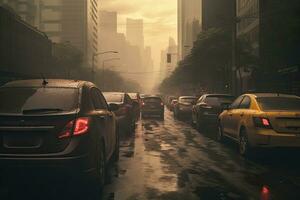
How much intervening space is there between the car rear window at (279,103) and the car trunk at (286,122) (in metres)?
0.54

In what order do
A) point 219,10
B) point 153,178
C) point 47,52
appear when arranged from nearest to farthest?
point 153,178
point 47,52
point 219,10

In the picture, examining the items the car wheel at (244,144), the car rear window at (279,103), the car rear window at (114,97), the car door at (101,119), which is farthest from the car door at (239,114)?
the car rear window at (114,97)

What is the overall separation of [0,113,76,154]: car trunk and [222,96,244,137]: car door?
7.25m

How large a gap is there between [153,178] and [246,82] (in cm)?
5579

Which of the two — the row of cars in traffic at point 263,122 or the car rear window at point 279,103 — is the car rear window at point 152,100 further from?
the car rear window at point 279,103

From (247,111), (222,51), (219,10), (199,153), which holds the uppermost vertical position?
(219,10)

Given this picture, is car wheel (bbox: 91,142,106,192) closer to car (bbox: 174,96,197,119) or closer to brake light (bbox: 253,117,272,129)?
brake light (bbox: 253,117,272,129)

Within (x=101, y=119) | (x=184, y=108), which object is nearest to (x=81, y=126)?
(x=101, y=119)

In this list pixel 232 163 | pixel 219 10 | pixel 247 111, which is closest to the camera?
pixel 232 163

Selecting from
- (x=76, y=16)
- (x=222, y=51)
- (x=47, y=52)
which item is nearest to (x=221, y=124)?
(x=222, y=51)

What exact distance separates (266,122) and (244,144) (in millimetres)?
1170

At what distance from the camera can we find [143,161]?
10969 mm

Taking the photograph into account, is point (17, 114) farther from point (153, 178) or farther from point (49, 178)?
point (153, 178)

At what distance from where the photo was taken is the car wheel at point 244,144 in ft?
37.6
